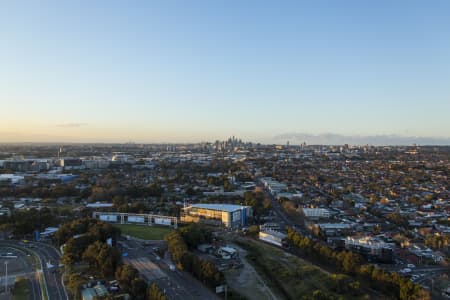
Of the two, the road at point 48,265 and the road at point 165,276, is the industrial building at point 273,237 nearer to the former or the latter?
the road at point 165,276

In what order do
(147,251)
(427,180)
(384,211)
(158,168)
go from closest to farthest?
(147,251), (384,211), (427,180), (158,168)

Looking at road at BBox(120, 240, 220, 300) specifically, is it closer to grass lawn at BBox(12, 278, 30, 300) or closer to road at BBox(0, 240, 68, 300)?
road at BBox(0, 240, 68, 300)

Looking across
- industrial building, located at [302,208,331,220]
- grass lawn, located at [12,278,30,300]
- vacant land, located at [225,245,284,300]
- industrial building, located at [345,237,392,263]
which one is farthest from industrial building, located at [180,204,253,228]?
grass lawn, located at [12,278,30,300]

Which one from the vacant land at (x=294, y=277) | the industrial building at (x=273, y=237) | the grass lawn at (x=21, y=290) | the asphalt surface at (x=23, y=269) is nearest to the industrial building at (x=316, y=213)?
the industrial building at (x=273, y=237)

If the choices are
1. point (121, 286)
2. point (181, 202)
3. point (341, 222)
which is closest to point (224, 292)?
point (121, 286)

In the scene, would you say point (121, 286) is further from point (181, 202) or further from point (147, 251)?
point (181, 202)

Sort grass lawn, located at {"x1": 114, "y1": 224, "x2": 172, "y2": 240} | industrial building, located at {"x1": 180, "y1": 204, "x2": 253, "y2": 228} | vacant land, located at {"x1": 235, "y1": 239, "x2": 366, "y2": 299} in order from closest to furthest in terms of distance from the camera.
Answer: vacant land, located at {"x1": 235, "y1": 239, "x2": 366, "y2": 299}
grass lawn, located at {"x1": 114, "y1": 224, "x2": 172, "y2": 240}
industrial building, located at {"x1": 180, "y1": 204, "x2": 253, "y2": 228}
